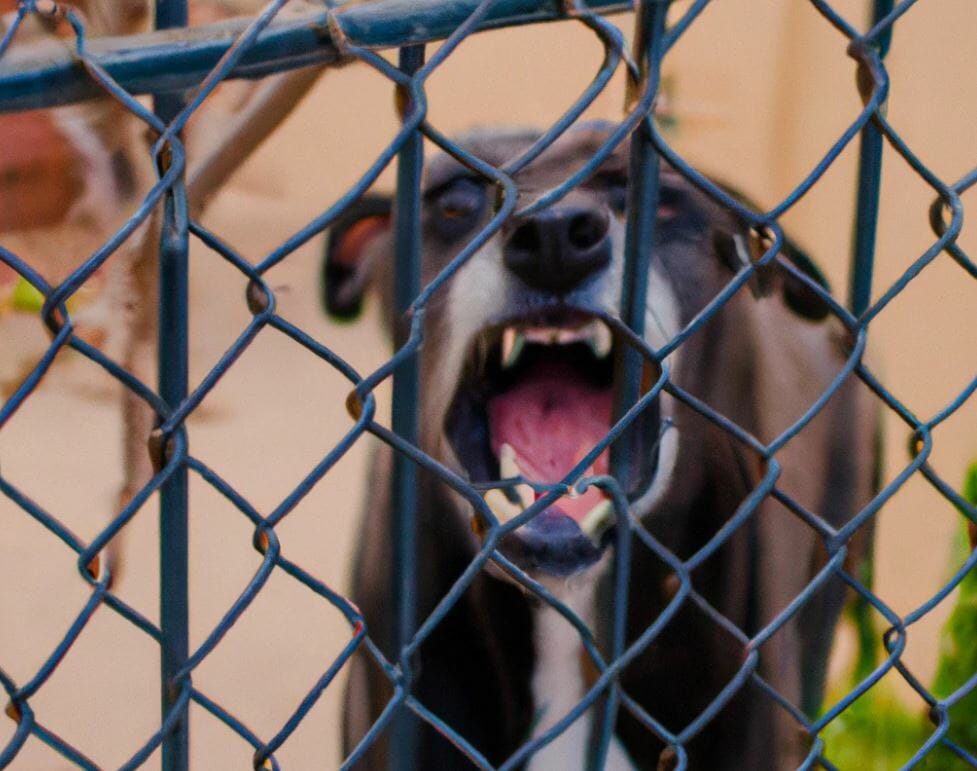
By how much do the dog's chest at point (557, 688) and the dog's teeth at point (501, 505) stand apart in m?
0.22

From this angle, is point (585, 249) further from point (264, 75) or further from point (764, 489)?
point (264, 75)

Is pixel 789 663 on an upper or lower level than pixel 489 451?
lower

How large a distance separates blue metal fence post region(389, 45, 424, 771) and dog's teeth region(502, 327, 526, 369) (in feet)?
2.88

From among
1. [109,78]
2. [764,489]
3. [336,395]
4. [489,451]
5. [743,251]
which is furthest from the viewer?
[489,451]

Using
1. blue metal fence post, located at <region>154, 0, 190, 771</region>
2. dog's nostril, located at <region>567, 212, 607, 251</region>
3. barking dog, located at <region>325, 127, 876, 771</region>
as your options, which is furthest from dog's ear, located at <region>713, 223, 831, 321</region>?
blue metal fence post, located at <region>154, 0, 190, 771</region>

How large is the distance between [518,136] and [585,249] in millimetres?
274

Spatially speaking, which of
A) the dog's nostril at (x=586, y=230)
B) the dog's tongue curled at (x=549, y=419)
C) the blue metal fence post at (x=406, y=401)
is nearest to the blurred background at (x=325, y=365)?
the dog's nostril at (x=586, y=230)

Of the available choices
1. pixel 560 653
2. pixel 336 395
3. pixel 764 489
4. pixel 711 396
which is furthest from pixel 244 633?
pixel 764 489

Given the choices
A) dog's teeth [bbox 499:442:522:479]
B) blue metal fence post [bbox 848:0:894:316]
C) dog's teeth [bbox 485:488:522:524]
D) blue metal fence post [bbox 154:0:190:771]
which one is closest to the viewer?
blue metal fence post [bbox 154:0:190:771]

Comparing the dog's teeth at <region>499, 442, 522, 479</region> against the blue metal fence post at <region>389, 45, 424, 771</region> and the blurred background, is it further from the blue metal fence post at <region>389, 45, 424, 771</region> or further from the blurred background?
the blue metal fence post at <region>389, 45, 424, 771</region>

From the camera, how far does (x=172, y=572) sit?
0.78 metres

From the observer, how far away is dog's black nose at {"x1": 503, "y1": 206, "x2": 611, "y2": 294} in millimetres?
1401

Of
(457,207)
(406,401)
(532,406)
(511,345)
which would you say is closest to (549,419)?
(532,406)

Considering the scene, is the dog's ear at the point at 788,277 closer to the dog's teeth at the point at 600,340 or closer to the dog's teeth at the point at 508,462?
the dog's teeth at the point at 600,340
